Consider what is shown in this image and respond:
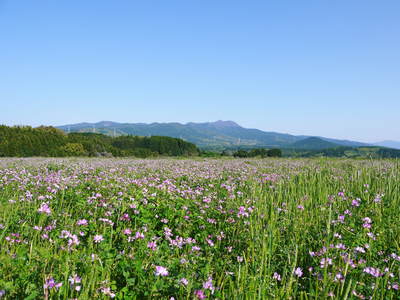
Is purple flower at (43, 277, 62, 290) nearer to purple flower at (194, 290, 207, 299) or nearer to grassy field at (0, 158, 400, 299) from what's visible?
grassy field at (0, 158, 400, 299)

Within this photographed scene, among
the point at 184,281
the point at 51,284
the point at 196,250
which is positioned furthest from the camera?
the point at 196,250

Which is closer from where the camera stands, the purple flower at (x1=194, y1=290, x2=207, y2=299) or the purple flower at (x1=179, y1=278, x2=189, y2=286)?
Answer: the purple flower at (x1=194, y1=290, x2=207, y2=299)

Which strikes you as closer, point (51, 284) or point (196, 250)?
point (51, 284)

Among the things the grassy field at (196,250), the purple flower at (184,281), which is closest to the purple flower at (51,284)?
the grassy field at (196,250)

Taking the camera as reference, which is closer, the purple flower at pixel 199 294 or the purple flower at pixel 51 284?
the purple flower at pixel 51 284

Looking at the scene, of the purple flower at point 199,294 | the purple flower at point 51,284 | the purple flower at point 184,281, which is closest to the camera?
the purple flower at point 51,284

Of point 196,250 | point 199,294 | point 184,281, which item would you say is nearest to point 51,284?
point 184,281

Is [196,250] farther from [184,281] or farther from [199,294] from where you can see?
[199,294]

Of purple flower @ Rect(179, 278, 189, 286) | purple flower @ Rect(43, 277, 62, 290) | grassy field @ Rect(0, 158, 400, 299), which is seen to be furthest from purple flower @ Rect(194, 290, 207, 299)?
purple flower @ Rect(43, 277, 62, 290)

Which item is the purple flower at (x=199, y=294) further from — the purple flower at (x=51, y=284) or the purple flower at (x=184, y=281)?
the purple flower at (x=51, y=284)

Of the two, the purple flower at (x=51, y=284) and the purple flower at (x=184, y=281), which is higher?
the purple flower at (x=51, y=284)

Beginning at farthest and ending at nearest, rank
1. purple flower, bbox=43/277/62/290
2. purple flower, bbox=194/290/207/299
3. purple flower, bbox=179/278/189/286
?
purple flower, bbox=179/278/189/286 → purple flower, bbox=194/290/207/299 → purple flower, bbox=43/277/62/290

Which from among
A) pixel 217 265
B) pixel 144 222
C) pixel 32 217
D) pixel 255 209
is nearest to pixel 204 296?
pixel 217 265

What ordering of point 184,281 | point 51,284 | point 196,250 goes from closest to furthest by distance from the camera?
point 51,284, point 184,281, point 196,250
